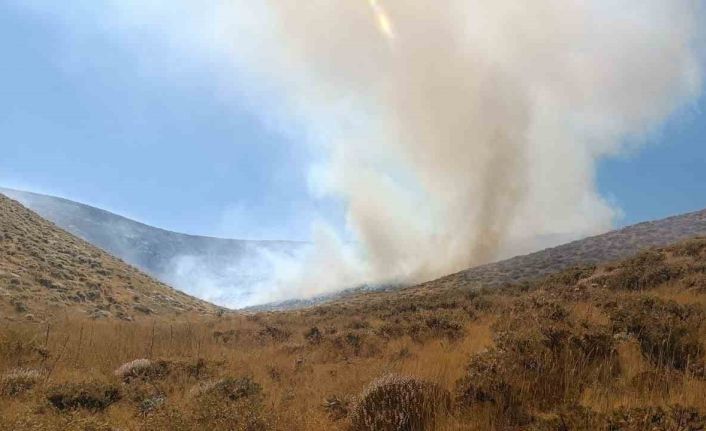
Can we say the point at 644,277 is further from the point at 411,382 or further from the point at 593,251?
the point at 593,251

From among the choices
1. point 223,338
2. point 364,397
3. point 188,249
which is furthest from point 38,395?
point 188,249

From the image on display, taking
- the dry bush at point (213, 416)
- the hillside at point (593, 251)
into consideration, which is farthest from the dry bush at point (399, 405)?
the hillside at point (593, 251)

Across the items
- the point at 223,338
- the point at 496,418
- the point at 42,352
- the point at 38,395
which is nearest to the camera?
the point at 496,418

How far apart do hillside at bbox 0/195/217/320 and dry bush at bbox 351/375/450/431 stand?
1851cm

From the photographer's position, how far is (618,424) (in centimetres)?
327

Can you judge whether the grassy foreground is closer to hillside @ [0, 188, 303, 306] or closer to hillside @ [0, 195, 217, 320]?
hillside @ [0, 195, 217, 320]

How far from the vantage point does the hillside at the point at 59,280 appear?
21156mm

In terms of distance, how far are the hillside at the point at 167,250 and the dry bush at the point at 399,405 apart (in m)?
110

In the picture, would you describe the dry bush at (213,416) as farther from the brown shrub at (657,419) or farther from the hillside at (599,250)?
the hillside at (599,250)

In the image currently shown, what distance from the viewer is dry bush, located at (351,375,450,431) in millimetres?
4066

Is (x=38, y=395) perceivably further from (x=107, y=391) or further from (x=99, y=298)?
(x=99, y=298)

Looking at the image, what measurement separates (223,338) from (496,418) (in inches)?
442

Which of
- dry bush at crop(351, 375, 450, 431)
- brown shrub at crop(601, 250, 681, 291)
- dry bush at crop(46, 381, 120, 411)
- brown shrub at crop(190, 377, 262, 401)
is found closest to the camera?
dry bush at crop(351, 375, 450, 431)

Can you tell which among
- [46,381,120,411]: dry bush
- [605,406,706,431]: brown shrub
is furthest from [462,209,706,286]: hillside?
[46,381,120,411]: dry bush
